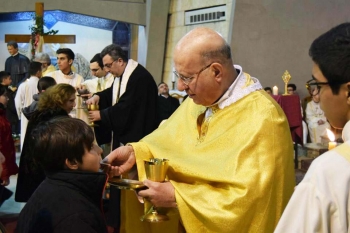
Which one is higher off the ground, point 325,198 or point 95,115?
point 325,198

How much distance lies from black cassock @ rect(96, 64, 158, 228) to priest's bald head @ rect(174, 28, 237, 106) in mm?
2877

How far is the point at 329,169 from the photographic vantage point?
134 cm

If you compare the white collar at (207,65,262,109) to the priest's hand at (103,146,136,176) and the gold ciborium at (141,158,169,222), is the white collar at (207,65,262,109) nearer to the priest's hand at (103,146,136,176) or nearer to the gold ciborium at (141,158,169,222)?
the gold ciborium at (141,158,169,222)

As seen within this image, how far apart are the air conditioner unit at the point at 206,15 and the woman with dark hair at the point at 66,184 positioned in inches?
413

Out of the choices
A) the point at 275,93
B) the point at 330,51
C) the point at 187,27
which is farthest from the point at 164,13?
the point at 330,51

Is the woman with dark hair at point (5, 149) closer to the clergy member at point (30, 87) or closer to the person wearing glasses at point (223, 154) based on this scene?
the clergy member at point (30, 87)

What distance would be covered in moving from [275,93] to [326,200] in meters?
6.91

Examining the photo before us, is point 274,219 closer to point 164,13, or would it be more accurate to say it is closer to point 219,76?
point 219,76

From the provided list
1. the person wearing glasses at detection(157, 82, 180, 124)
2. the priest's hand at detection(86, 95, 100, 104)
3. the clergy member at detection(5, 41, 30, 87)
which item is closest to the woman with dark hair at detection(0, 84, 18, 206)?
the priest's hand at detection(86, 95, 100, 104)

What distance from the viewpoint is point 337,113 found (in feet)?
4.88

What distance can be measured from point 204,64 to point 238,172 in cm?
55

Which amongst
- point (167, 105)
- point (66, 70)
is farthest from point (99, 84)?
point (167, 105)

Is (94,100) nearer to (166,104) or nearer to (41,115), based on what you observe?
(41,115)

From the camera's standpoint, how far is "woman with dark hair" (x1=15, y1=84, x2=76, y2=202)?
459 cm
